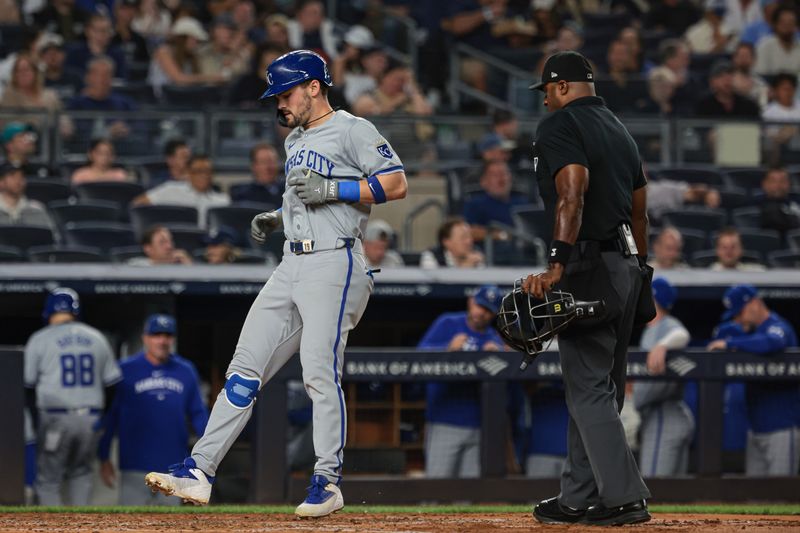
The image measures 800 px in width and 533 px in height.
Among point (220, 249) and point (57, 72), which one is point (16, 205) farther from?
point (57, 72)

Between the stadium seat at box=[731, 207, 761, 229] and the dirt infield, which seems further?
the stadium seat at box=[731, 207, 761, 229]

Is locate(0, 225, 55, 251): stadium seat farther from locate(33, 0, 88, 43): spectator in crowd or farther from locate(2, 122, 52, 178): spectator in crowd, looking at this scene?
locate(33, 0, 88, 43): spectator in crowd

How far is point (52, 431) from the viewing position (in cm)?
888

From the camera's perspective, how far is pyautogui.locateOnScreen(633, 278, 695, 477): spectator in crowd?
884 cm

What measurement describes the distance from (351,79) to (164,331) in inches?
195

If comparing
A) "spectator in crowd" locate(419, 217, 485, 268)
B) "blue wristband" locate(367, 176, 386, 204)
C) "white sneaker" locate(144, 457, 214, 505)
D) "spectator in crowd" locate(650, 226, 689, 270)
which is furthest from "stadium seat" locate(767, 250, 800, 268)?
"white sneaker" locate(144, 457, 214, 505)

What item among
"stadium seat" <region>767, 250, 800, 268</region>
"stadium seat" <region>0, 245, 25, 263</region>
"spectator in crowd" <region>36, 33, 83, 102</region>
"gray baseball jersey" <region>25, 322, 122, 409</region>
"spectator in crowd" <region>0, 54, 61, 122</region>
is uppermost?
"spectator in crowd" <region>36, 33, 83, 102</region>

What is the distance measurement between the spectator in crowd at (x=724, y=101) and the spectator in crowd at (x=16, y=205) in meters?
6.25

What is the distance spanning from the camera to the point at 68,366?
29.1ft

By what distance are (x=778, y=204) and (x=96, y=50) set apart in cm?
621

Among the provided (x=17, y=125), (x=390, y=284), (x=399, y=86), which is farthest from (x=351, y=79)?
(x=390, y=284)

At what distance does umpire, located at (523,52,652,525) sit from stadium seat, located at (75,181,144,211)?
6.02m

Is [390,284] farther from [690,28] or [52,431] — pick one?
[690,28]

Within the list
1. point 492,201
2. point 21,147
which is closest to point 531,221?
point 492,201
